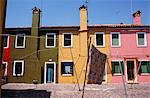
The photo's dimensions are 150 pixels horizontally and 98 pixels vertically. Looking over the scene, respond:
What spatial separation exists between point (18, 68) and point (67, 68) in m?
4.90

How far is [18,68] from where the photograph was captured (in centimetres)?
2666

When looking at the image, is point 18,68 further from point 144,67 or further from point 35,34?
point 144,67

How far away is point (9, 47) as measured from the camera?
27.2m

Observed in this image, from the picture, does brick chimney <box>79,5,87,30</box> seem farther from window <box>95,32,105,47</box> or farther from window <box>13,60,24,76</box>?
window <box>13,60,24,76</box>

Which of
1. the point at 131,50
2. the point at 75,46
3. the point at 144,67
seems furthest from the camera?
the point at 131,50

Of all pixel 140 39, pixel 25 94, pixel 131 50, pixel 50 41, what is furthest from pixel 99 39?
pixel 25 94

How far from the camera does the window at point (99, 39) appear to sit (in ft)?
88.1

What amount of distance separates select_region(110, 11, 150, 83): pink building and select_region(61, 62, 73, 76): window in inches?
162

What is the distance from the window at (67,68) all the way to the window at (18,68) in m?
4.07

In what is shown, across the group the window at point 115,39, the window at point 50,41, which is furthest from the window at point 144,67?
the window at point 50,41

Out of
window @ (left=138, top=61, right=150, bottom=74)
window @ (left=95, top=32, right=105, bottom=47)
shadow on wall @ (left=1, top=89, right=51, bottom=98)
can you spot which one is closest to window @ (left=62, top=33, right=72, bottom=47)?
window @ (left=95, top=32, right=105, bottom=47)

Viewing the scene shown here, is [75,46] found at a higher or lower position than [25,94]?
higher

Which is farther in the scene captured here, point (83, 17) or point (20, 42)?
point (20, 42)

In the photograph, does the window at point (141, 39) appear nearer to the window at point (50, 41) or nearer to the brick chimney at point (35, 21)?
the window at point (50, 41)
